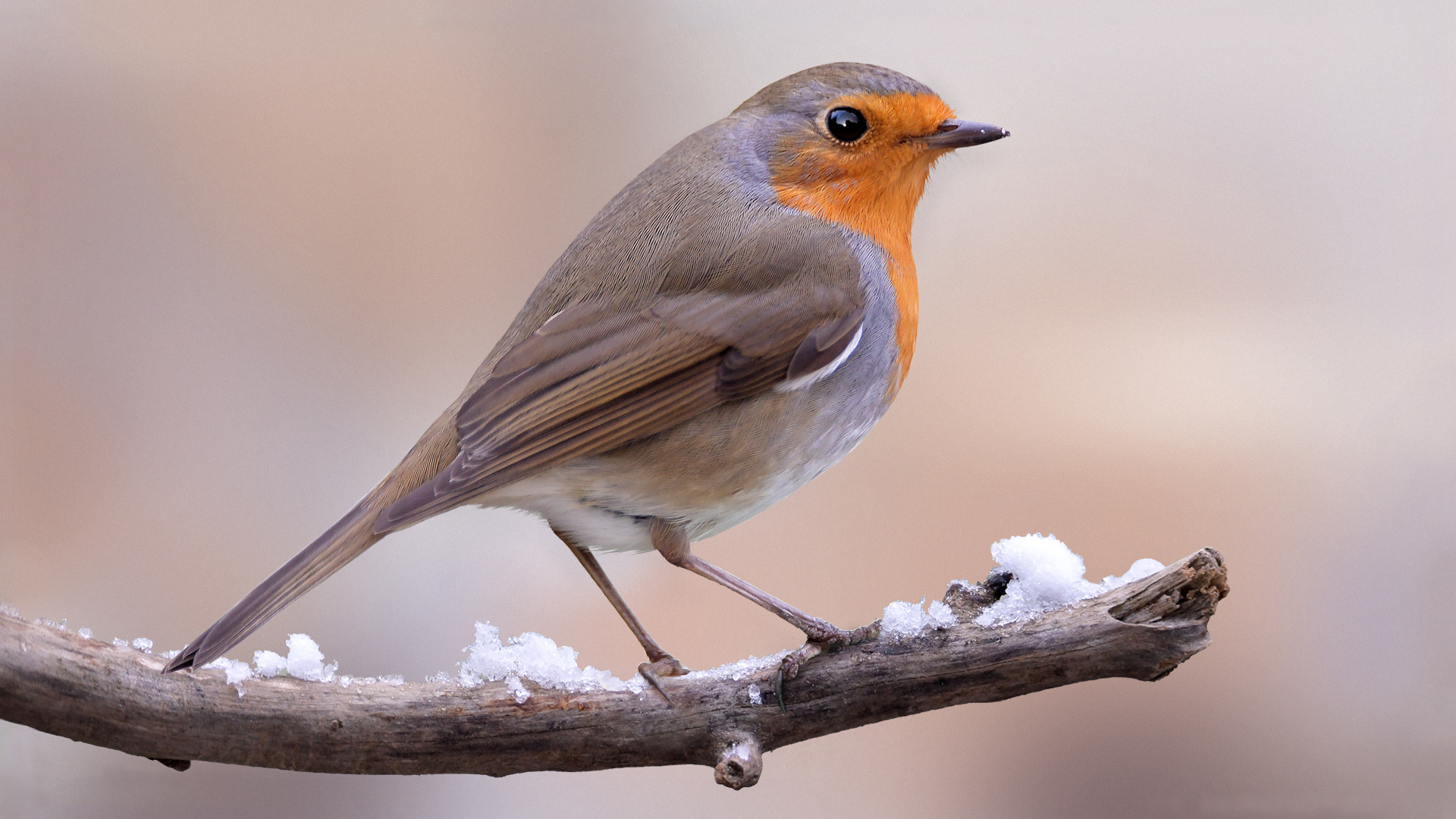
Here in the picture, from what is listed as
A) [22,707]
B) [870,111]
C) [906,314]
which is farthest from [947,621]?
[22,707]

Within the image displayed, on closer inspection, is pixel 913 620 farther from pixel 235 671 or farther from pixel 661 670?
pixel 235 671

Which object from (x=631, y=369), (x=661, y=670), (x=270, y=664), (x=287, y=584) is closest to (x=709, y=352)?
(x=631, y=369)

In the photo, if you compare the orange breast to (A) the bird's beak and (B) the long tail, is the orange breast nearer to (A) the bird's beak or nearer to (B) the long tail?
(A) the bird's beak

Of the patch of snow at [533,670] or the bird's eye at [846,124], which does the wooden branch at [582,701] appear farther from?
the bird's eye at [846,124]

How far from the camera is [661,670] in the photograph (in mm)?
2230

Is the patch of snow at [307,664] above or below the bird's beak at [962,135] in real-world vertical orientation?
below

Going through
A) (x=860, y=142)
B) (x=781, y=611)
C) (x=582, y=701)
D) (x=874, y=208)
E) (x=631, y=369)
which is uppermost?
(x=860, y=142)

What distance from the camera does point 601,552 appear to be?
252 centimetres

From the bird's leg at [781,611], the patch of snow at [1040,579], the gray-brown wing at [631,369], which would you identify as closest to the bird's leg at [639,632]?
the bird's leg at [781,611]

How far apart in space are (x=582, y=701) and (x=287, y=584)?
1.83 ft

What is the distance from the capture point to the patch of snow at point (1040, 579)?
1.98 metres

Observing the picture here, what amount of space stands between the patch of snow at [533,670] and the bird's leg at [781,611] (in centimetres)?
27

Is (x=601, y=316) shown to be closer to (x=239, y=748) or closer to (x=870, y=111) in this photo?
(x=870, y=111)

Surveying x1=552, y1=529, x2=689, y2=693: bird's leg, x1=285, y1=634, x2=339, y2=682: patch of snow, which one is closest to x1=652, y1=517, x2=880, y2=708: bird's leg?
x1=552, y1=529, x2=689, y2=693: bird's leg
